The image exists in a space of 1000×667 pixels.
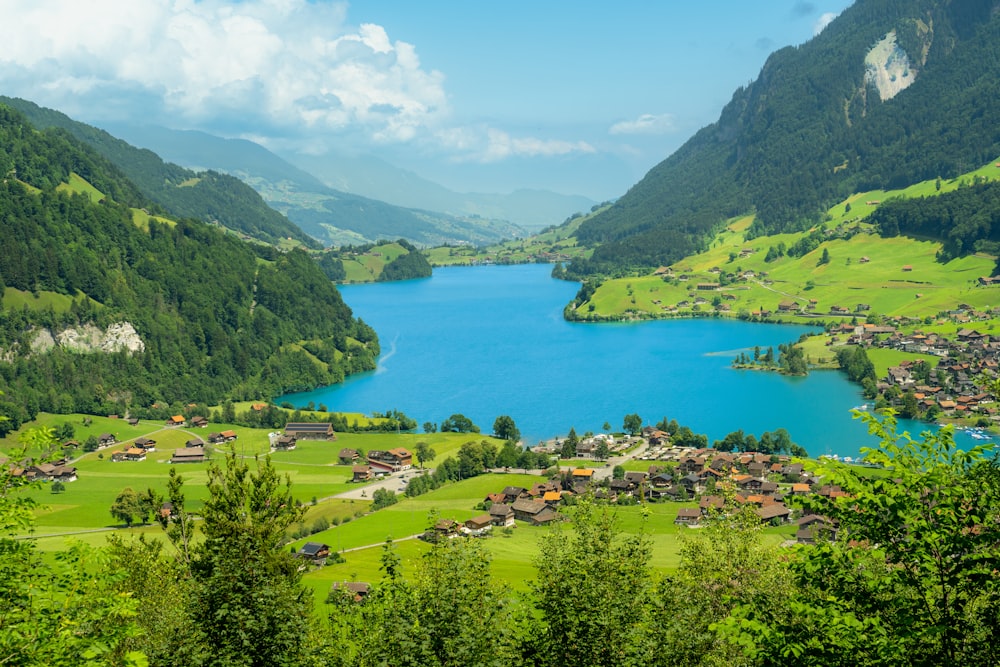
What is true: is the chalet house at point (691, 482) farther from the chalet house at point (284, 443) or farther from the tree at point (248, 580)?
the tree at point (248, 580)

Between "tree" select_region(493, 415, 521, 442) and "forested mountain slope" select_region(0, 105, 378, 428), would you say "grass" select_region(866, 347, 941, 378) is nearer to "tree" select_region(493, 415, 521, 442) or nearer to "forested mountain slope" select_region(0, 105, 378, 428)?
"tree" select_region(493, 415, 521, 442)

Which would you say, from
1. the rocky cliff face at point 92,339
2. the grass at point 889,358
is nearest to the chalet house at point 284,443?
the rocky cliff face at point 92,339

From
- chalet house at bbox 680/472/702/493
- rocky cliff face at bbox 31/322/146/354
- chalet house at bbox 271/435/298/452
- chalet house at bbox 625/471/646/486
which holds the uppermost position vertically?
rocky cliff face at bbox 31/322/146/354

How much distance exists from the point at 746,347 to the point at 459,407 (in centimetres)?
6413

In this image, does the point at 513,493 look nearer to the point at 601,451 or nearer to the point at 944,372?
the point at 601,451

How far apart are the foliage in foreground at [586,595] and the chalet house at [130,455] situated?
249ft

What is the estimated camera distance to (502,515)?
69.3 metres

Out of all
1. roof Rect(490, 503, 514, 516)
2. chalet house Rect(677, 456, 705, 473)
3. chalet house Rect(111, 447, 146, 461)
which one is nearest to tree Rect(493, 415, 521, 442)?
chalet house Rect(677, 456, 705, 473)

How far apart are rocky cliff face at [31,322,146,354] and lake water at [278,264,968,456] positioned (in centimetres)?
2774

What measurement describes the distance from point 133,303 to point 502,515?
343ft

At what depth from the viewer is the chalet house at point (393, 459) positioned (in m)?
90.2

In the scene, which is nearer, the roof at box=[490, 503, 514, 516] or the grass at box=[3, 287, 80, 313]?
the roof at box=[490, 503, 514, 516]

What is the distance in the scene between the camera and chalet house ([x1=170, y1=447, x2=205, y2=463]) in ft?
316

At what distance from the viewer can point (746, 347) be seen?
152 metres
